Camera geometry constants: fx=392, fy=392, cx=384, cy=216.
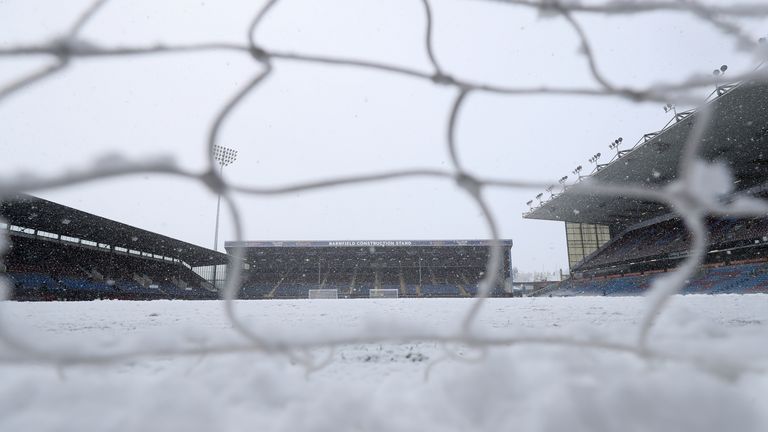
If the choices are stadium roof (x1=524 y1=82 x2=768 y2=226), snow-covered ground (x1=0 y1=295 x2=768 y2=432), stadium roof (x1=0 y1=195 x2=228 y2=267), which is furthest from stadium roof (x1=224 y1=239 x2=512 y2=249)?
snow-covered ground (x1=0 y1=295 x2=768 y2=432)

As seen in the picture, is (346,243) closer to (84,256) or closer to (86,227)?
(86,227)

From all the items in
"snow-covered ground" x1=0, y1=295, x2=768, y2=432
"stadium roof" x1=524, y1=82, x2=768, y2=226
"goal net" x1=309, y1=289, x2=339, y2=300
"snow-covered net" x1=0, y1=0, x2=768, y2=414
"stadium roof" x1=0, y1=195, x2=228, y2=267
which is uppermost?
"stadium roof" x1=524, y1=82, x2=768, y2=226

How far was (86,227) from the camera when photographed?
14102 mm

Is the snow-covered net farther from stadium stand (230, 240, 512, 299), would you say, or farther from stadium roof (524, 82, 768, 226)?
stadium stand (230, 240, 512, 299)

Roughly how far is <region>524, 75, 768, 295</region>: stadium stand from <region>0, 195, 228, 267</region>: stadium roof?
1515 cm

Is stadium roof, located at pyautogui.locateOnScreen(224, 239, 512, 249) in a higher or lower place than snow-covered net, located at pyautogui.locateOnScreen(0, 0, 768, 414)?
higher

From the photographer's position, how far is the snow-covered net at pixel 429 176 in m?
0.83

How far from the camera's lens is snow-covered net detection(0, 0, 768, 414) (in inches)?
32.5

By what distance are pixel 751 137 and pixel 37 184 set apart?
15.1m

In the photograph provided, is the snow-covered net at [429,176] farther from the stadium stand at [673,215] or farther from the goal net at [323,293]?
the goal net at [323,293]

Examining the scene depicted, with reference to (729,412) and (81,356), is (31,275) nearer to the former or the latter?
(81,356)

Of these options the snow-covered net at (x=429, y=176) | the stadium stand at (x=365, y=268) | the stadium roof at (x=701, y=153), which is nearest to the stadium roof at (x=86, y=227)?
the stadium stand at (x=365, y=268)

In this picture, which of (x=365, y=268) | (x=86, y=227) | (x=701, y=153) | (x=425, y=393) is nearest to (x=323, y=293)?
(x=365, y=268)

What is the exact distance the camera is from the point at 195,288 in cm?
2172
